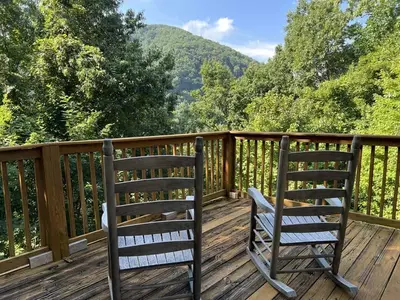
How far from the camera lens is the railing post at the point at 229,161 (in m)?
3.95

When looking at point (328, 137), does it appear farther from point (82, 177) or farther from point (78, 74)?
point (78, 74)

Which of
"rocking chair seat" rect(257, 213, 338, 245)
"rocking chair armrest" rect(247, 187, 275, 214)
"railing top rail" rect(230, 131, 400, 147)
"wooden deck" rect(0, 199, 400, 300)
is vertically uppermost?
"railing top rail" rect(230, 131, 400, 147)

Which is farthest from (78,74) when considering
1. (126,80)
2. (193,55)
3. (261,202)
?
(193,55)

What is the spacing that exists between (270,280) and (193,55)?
1868cm

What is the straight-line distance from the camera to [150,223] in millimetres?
1505

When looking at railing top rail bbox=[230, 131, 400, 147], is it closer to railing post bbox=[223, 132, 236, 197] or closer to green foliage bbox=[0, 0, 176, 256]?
railing post bbox=[223, 132, 236, 197]

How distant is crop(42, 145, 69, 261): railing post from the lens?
7.18 feet

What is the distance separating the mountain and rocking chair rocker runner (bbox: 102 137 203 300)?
15.2 m

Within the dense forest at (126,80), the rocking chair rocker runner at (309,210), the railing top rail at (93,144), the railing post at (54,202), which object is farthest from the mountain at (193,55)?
the rocking chair rocker runner at (309,210)

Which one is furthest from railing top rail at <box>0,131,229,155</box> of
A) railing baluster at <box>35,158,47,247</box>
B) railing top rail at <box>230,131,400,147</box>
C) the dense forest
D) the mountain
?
the mountain

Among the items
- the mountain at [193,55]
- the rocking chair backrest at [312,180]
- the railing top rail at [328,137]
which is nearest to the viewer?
the rocking chair backrest at [312,180]

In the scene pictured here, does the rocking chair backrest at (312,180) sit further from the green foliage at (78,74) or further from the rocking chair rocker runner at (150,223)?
the green foliage at (78,74)

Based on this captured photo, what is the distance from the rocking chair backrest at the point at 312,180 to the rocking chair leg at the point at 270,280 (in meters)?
0.33

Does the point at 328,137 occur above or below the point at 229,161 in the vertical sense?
above
